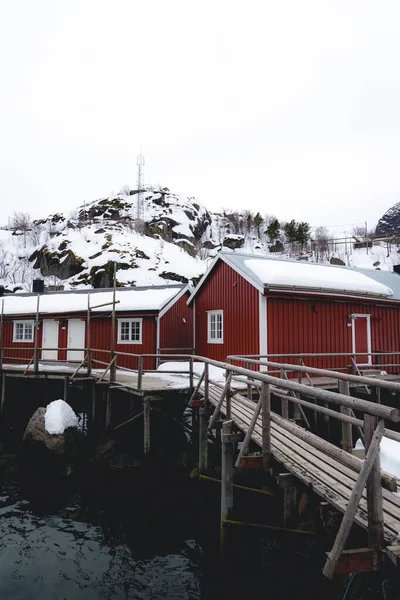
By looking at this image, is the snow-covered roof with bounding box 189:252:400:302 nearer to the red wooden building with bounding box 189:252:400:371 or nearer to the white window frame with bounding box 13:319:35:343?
the red wooden building with bounding box 189:252:400:371

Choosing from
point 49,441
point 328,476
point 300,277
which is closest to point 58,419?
point 49,441

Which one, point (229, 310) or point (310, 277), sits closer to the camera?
point (310, 277)

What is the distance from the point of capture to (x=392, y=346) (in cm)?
1748

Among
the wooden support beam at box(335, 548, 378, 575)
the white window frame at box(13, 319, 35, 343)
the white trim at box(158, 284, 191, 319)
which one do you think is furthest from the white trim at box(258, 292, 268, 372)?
the white window frame at box(13, 319, 35, 343)

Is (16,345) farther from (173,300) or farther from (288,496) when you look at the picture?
(288,496)

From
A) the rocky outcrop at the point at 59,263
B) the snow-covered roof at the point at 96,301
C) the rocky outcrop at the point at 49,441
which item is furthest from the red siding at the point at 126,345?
the rocky outcrop at the point at 59,263

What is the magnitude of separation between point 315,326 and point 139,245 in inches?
1153

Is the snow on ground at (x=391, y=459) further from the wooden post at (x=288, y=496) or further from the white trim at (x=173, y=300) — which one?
the white trim at (x=173, y=300)

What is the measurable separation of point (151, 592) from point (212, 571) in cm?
113

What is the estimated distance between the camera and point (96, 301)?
20828 mm

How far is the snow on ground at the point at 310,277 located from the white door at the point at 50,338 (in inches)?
429

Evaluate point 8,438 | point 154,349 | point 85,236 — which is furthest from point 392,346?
point 85,236

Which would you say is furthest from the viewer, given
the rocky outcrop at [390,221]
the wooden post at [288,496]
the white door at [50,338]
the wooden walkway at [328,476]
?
the rocky outcrop at [390,221]

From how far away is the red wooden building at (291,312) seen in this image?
1447 centimetres
